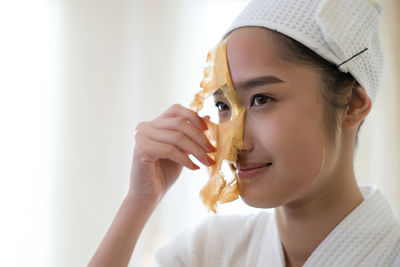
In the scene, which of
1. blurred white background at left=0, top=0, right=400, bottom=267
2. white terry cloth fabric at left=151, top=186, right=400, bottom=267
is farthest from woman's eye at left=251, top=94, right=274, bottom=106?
blurred white background at left=0, top=0, right=400, bottom=267

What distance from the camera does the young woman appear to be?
2.80ft

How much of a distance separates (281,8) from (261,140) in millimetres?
262

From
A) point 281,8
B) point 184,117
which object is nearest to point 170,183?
point 184,117

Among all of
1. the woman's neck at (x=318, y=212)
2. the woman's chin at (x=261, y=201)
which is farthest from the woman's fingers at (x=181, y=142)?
the woman's neck at (x=318, y=212)

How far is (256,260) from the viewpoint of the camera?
106 centimetres

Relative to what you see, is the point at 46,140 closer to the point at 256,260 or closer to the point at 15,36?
the point at 15,36

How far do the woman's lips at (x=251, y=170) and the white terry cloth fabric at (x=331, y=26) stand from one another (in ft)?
0.79

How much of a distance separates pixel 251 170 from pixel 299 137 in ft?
0.37

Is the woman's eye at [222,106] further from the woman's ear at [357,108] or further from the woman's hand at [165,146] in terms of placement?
the woman's ear at [357,108]

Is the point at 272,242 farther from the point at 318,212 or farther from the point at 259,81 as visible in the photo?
the point at 259,81

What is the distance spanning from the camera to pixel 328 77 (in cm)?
88

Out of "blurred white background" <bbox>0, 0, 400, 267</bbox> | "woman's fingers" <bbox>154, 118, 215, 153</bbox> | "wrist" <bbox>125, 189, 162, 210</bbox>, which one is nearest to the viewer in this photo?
"woman's fingers" <bbox>154, 118, 215, 153</bbox>

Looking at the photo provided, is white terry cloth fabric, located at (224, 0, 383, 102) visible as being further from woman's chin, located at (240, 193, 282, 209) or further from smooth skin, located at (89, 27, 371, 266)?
woman's chin, located at (240, 193, 282, 209)

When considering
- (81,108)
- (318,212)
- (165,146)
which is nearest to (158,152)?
(165,146)
